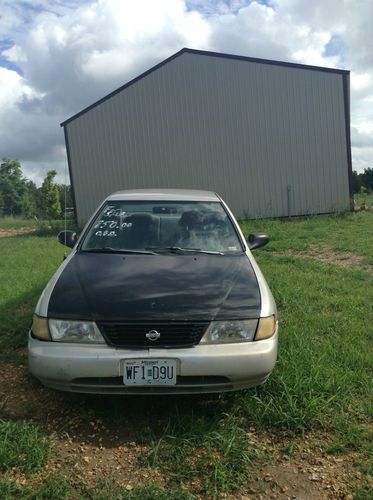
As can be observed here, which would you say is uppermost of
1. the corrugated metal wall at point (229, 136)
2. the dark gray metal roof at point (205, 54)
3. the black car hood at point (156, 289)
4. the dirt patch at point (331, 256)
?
the dark gray metal roof at point (205, 54)

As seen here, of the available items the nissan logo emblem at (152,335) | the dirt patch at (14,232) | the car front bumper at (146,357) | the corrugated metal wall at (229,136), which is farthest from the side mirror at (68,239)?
the dirt patch at (14,232)

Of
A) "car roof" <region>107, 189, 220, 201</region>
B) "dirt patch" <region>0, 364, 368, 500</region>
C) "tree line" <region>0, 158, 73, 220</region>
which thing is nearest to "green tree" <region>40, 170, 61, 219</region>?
"tree line" <region>0, 158, 73, 220</region>

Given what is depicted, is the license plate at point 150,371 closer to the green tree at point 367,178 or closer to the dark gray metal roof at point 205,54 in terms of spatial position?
the dark gray metal roof at point 205,54

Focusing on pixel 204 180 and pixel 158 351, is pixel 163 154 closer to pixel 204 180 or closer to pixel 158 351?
pixel 204 180

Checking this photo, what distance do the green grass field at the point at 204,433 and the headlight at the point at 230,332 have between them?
524 mm

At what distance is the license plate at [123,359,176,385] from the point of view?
268 cm

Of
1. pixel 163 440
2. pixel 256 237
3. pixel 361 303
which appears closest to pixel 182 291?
pixel 163 440

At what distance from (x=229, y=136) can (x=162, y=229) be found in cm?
1267

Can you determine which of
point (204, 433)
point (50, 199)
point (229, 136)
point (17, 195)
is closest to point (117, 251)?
point (204, 433)

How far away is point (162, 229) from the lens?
4.12 meters

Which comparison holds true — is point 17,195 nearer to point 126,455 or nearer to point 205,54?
point 205,54

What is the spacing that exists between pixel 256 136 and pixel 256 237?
12.4 metres

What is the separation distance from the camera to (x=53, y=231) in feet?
55.5

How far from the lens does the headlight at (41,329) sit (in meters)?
2.86
